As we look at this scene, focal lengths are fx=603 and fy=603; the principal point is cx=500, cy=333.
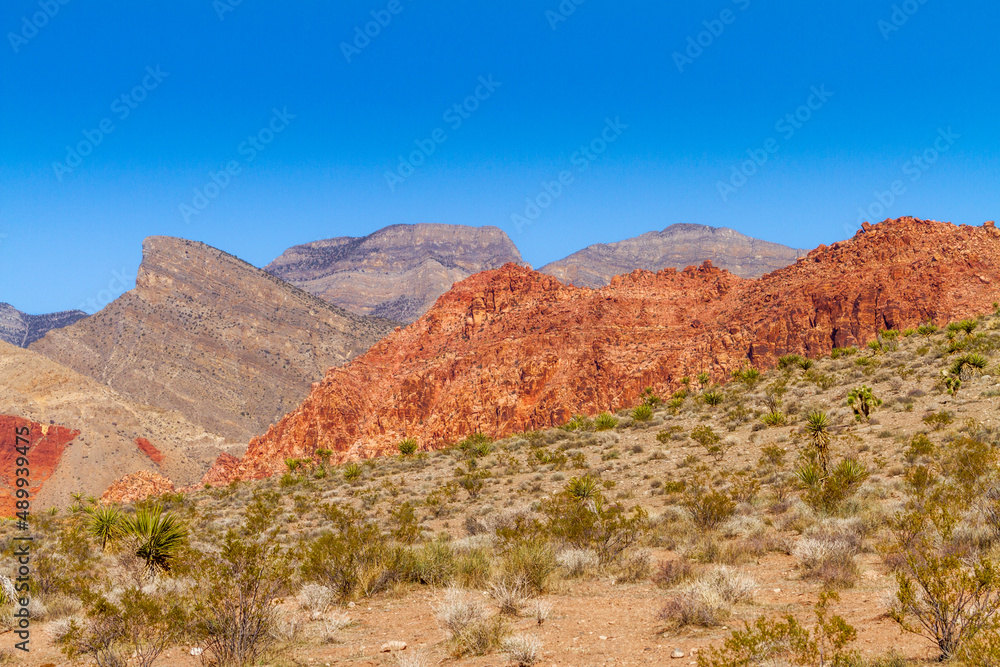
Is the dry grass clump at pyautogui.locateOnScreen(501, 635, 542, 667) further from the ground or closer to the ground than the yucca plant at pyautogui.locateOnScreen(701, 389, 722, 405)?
closer to the ground

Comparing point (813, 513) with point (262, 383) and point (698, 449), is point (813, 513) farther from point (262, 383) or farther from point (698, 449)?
point (262, 383)

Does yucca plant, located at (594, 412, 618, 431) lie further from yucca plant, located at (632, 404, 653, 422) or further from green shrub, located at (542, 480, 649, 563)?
green shrub, located at (542, 480, 649, 563)

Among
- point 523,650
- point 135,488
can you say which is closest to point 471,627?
point 523,650

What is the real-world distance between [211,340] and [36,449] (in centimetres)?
4761

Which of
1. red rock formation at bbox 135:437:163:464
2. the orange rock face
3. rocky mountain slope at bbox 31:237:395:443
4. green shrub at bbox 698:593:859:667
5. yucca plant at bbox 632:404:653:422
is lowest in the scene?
green shrub at bbox 698:593:859:667

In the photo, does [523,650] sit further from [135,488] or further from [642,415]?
[135,488]

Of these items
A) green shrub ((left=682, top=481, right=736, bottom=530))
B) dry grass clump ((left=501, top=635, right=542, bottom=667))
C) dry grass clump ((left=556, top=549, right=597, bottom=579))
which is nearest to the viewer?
dry grass clump ((left=501, top=635, right=542, bottom=667))

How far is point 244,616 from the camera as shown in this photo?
7781 mm

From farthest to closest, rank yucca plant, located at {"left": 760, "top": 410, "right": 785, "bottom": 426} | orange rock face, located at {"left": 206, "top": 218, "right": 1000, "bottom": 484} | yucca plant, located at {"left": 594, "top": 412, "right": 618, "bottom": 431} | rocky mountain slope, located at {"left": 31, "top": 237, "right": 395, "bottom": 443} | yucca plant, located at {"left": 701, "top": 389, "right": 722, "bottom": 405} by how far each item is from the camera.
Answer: rocky mountain slope, located at {"left": 31, "top": 237, "right": 395, "bottom": 443} < orange rock face, located at {"left": 206, "top": 218, "right": 1000, "bottom": 484} < yucca plant, located at {"left": 594, "top": 412, "right": 618, "bottom": 431} < yucca plant, located at {"left": 701, "top": 389, "right": 722, "bottom": 405} < yucca plant, located at {"left": 760, "top": 410, "right": 785, "bottom": 426}

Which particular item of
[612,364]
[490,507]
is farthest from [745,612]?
[612,364]

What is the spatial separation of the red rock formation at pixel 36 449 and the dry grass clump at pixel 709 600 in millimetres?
92268

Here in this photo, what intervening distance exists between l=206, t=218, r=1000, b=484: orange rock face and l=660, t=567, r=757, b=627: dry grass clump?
47355mm

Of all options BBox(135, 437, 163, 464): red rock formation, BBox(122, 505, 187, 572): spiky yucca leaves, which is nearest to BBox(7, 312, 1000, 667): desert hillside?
BBox(122, 505, 187, 572): spiky yucca leaves

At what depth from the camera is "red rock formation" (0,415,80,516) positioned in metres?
77.8
